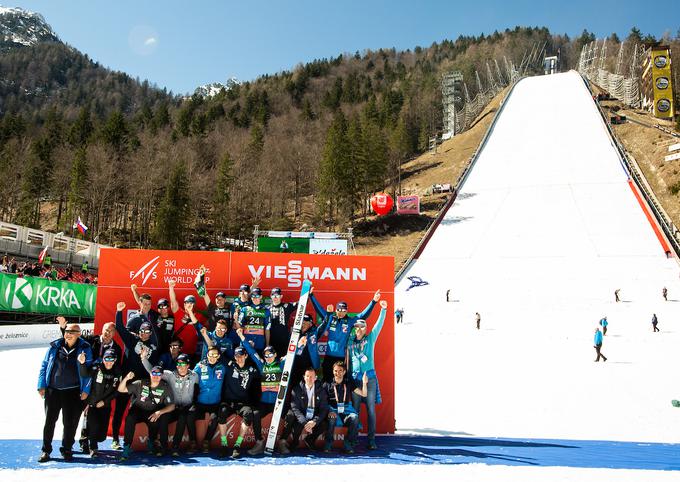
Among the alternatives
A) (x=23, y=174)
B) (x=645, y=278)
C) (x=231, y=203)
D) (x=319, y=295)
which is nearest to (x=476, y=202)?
(x=645, y=278)

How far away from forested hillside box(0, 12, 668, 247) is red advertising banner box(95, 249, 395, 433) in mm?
38656

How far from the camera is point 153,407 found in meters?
5.88

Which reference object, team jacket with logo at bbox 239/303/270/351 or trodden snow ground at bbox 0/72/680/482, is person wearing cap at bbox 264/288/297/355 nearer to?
team jacket with logo at bbox 239/303/270/351

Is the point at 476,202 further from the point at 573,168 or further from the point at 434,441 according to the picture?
the point at 434,441

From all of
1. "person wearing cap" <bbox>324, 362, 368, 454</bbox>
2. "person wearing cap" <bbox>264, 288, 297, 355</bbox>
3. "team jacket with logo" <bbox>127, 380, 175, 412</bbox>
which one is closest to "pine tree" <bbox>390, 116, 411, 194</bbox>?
"person wearing cap" <bbox>264, 288, 297, 355</bbox>

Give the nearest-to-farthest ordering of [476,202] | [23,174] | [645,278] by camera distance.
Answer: [645,278] → [476,202] → [23,174]

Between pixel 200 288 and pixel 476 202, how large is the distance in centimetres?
4344

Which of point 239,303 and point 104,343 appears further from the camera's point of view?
point 239,303

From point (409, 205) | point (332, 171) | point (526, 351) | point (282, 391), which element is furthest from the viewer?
point (332, 171)

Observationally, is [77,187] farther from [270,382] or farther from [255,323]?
[270,382]

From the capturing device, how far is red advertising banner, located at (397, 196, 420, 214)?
171 feet

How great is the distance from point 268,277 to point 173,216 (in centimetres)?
3959

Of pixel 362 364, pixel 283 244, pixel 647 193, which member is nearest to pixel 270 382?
pixel 362 364

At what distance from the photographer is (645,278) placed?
28859mm
